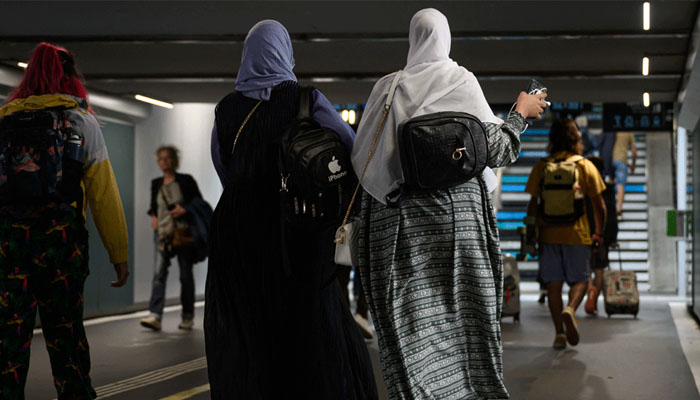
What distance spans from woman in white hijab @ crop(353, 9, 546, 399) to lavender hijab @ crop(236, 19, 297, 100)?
56cm

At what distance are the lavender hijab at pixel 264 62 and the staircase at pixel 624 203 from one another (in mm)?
17955

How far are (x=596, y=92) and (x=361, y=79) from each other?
418 cm

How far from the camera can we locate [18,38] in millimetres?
11344

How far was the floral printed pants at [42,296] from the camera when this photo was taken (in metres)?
4.59

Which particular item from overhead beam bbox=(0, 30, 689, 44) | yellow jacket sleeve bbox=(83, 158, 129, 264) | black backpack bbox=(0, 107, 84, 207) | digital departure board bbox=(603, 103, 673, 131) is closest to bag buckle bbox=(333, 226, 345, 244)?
yellow jacket sleeve bbox=(83, 158, 129, 264)

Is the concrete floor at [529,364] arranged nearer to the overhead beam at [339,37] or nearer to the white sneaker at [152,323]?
the white sneaker at [152,323]

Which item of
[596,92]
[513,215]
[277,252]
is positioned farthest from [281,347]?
[513,215]

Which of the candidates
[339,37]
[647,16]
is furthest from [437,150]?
[339,37]

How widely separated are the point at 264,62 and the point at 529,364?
4584 millimetres

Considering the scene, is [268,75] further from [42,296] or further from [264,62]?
[42,296]

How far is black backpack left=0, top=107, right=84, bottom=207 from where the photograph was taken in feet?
15.1

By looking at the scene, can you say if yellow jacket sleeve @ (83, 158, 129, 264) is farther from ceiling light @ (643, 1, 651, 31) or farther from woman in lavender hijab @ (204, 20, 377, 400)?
ceiling light @ (643, 1, 651, 31)

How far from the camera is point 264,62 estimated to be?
4.39 m

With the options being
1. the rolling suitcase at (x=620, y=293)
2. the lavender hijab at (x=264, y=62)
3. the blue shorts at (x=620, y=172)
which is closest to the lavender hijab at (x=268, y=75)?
the lavender hijab at (x=264, y=62)
